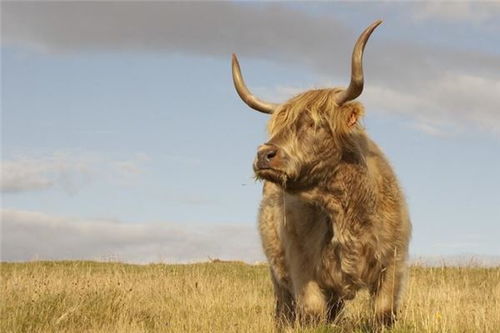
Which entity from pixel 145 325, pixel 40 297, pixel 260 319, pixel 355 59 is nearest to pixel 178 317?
pixel 145 325

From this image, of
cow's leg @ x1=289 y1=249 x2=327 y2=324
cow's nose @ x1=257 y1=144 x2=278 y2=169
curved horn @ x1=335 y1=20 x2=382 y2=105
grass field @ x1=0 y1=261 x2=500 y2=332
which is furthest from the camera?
grass field @ x1=0 y1=261 x2=500 y2=332

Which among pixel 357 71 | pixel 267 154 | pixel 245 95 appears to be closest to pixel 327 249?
pixel 267 154

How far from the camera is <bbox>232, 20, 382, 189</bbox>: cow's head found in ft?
21.8

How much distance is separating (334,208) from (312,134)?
→ 2.52 feet

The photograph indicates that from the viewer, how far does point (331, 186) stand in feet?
23.1

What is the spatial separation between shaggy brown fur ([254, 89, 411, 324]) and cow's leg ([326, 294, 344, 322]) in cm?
5

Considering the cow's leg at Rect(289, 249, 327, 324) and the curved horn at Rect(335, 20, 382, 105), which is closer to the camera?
the curved horn at Rect(335, 20, 382, 105)

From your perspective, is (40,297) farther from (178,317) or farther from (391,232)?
(391,232)

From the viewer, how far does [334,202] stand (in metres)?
7.10

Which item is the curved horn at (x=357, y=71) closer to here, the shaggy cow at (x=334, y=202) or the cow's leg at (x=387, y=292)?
the shaggy cow at (x=334, y=202)

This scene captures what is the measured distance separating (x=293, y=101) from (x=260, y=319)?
290cm

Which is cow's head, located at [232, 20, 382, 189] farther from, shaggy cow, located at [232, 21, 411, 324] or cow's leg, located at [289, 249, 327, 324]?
cow's leg, located at [289, 249, 327, 324]

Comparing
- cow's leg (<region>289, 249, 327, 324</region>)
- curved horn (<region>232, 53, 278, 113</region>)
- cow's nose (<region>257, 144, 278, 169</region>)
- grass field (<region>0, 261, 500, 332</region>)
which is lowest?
grass field (<region>0, 261, 500, 332</region>)

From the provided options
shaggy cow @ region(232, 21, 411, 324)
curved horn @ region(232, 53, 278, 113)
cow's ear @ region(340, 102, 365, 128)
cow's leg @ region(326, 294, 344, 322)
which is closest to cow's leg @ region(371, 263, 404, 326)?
shaggy cow @ region(232, 21, 411, 324)
